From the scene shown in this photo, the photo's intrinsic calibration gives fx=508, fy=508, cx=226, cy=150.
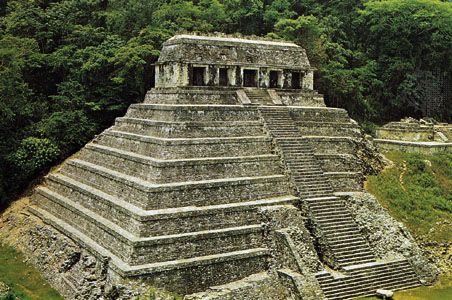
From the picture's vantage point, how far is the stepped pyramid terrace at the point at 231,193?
19.6 meters

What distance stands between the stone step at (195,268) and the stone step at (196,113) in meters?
6.46

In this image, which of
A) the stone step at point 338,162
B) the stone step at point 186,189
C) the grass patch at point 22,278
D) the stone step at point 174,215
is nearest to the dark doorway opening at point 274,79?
the stone step at point 338,162

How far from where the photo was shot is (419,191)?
90.9ft

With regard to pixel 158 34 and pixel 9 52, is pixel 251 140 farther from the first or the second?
pixel 9 52

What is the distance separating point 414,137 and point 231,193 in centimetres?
1827

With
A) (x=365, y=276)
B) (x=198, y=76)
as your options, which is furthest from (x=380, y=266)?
(x=198, y=76)

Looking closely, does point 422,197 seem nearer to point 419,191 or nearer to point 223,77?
point 419,191

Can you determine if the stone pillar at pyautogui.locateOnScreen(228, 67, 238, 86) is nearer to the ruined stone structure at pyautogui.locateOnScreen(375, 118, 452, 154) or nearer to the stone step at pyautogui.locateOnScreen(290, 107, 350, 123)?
the stone step at pyautogui.locateOnScreen(290, 107, 350, 123)

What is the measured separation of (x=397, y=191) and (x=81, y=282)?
16.7 metres

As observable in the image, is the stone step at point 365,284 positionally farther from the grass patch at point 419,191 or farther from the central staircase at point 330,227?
the grass patch at point 419,191

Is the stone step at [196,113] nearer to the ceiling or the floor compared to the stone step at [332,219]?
nearer to the ceiling

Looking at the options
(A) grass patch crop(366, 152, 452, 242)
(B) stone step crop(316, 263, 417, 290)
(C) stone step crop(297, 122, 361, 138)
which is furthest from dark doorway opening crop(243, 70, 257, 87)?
(B) stone step crop(316, 263, 417, 290)

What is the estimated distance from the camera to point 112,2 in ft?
144

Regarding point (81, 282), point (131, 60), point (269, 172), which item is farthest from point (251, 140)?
point (131, 60)
